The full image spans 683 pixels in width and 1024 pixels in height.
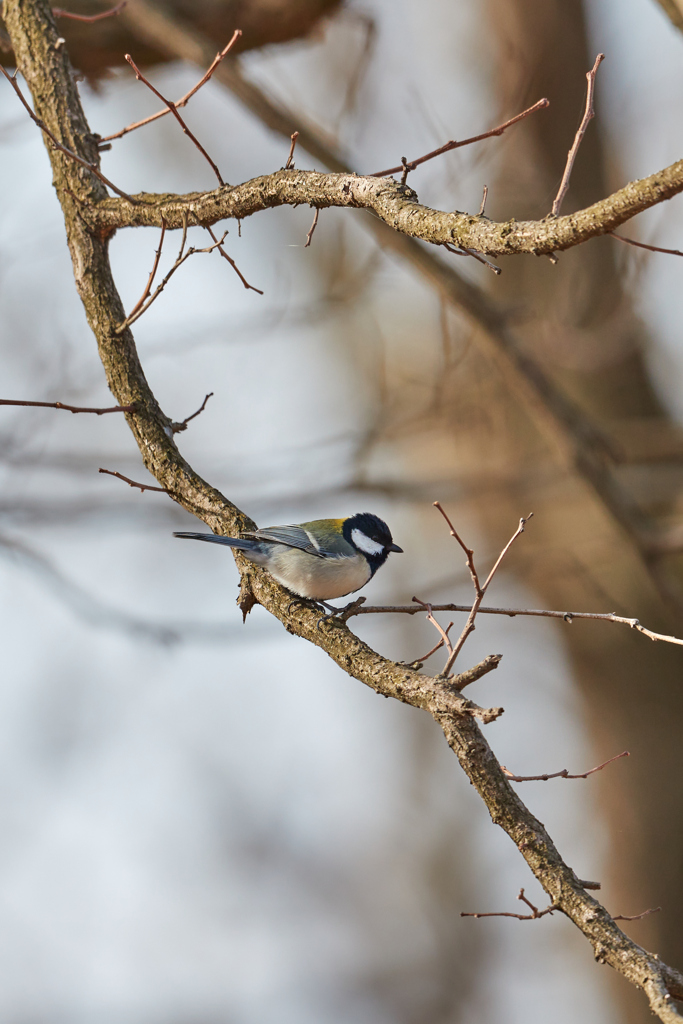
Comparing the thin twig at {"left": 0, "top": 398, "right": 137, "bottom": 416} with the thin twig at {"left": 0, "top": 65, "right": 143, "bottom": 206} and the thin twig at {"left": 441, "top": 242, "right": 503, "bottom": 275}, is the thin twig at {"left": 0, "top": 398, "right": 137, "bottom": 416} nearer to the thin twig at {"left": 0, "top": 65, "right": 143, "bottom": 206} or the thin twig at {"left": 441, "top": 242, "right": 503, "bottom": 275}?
the thin twig at {"left": 0, "top": 65, "right": 143, "bottom": 206}

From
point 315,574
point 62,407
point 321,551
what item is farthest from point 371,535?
point 62,407

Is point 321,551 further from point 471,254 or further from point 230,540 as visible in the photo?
point 471,254

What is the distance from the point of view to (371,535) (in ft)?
12.5

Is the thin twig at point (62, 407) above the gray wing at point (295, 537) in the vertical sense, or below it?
below

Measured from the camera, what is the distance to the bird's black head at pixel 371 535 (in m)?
3.73

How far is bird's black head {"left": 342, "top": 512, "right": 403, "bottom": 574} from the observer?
3.73m

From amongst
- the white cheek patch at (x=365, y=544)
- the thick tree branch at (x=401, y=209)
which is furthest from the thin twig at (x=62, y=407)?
the white cheek patch at (x=365, y=544)

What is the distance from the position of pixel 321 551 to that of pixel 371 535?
564mm

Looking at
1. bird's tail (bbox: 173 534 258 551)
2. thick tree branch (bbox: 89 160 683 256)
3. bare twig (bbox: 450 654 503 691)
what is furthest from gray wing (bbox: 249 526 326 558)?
bare twig (bbox: 450 654 503 691)

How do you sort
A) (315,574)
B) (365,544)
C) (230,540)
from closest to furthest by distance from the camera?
(230,540), (315,574), (365,544)

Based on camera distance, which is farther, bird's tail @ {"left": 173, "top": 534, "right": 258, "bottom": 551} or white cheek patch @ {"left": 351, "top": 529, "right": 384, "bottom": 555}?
white cheek patch @ {"left": 351, "top": 529, "right": 384, "bottom": 555}

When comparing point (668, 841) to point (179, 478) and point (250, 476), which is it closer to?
point (250, 476)

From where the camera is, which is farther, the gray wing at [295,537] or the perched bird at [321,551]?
the gray wing at [295,537]

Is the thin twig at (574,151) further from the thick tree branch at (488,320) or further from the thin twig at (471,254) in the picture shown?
the thick tree branch at (488,320)
